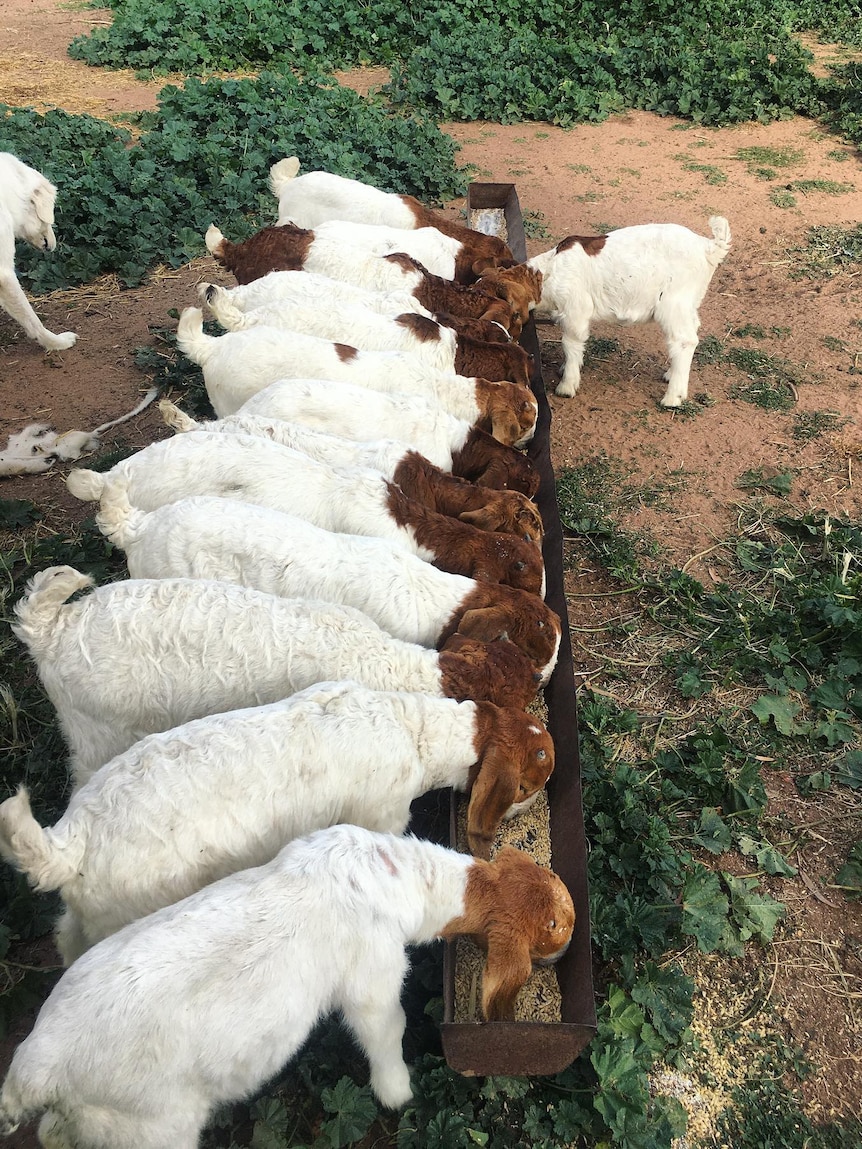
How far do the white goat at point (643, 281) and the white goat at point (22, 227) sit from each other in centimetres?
441

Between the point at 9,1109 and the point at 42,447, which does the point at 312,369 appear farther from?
the point at 9,1109

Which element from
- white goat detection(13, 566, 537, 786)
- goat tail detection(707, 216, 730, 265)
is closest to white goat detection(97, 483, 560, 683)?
white goat detection(13, 566, 537, 786)

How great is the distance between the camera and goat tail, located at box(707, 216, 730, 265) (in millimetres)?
6921

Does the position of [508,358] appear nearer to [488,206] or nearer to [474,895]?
[488,206]

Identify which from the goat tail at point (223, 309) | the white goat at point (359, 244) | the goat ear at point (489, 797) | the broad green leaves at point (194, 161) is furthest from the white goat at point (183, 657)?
the broad green leaves at point (194, 161)

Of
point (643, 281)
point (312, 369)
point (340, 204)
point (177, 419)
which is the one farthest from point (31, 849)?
point (340, 204)

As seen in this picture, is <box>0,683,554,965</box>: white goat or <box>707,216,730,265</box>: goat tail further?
<box>707,216,730,265</box>: goat tail

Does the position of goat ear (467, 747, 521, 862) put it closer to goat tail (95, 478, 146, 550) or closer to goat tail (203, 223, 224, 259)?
goat tail (95, 478, 146, 550)

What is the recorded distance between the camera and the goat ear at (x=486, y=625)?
4.24 metres

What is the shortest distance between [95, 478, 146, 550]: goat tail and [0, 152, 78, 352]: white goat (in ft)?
13.1

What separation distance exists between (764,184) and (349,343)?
306 inches

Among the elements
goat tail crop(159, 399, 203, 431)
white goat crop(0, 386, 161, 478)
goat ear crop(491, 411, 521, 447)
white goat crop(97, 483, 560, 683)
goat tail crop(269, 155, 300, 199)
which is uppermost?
goat tail crop(269, 155, 300, 199)

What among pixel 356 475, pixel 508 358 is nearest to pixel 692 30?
pixel 508 358

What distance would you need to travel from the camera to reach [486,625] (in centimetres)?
424
